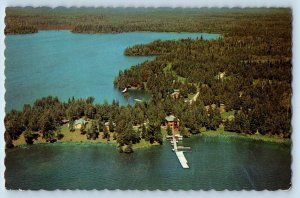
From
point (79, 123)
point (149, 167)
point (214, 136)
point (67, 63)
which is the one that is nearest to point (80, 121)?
point (79, 123)

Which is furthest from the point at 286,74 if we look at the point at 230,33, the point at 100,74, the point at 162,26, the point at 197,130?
the point at 100,74

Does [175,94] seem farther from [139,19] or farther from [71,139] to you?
[71,139]

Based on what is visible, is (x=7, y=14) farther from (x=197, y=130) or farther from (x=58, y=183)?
(x=197, y=130)

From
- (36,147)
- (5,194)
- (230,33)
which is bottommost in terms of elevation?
(5,194)

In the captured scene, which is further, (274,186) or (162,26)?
(162,26)

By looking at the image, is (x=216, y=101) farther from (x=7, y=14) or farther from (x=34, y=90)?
(x=7, y=14)

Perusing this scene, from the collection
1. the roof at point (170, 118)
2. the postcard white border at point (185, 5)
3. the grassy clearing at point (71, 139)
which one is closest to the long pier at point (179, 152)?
the roof at point (170, 118)

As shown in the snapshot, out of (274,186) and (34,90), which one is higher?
(34,90)
